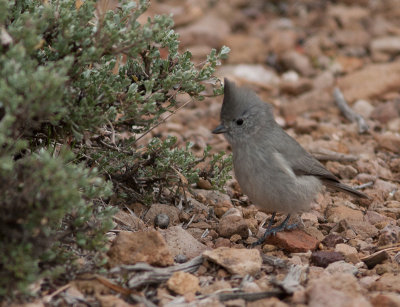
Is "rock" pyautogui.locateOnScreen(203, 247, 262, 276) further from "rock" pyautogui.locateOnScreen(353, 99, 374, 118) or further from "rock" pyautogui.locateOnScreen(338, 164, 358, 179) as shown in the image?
"rock" pyautogui.locateOnScreen(353, 99, 374, 118)

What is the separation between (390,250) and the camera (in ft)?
14.2

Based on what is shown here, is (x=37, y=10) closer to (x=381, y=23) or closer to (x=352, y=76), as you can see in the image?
(x=352, y=76)

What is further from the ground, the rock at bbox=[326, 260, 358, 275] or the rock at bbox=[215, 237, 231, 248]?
the rock at bbox=[215, 237, 231, 248]

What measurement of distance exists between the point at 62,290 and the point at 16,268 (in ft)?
1.50

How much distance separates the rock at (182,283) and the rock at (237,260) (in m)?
0.24

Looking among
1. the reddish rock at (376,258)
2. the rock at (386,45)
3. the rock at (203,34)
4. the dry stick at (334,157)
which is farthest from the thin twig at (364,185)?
the rock at (203,34)

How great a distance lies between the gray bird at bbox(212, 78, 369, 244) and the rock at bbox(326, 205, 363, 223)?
7.3 inches

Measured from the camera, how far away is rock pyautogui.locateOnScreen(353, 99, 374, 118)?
7.58m

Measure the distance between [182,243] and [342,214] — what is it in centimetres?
174

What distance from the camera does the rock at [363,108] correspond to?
7.58 metres

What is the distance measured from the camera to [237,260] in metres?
3.75

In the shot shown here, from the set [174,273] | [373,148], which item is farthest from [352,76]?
[174,273]

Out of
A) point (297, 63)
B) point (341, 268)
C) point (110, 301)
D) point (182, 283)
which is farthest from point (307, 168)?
point (297, 63)

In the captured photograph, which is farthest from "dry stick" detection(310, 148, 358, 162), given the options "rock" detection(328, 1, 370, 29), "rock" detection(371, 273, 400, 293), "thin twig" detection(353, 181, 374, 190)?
"rock" detection(328, 1, 370, 29)
